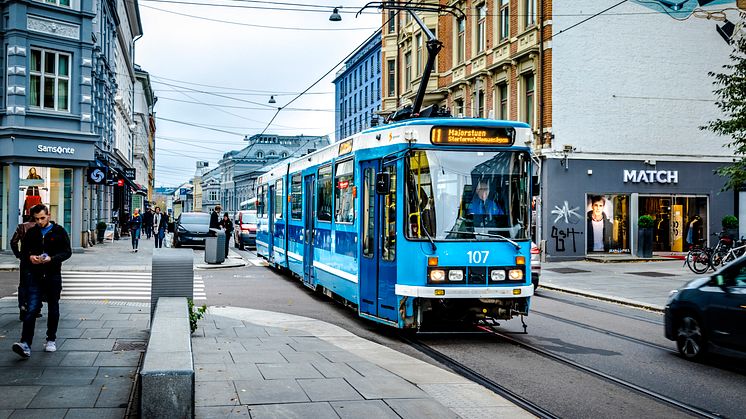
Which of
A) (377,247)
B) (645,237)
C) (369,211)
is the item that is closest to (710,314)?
(377,247)

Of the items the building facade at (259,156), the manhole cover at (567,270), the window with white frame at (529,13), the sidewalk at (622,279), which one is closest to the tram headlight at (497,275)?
the sidewalk at (622,279)

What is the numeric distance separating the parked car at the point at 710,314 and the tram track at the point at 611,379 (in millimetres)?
1529

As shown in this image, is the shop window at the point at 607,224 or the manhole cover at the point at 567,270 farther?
the shop window at the point at 607,224

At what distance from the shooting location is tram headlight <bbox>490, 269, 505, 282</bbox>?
10.5 meters

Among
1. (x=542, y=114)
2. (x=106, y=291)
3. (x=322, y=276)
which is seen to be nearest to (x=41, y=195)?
(x=106, y=291)

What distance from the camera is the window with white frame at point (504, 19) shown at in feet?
104

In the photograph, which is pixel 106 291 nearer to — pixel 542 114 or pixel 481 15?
pixel 542 114

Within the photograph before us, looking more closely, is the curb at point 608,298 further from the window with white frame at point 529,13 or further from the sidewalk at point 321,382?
the window with white frame at point 529,13

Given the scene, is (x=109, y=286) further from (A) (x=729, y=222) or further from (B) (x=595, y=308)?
(A) (x=729, y=222)

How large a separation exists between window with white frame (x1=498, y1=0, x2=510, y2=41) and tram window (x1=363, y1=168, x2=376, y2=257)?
834 inches

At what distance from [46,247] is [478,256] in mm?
5463

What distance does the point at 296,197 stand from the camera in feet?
61.0

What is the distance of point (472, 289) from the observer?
10391 mm

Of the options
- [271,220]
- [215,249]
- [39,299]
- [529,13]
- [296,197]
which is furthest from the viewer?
[529,13]
